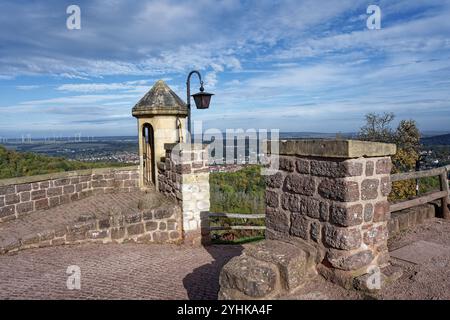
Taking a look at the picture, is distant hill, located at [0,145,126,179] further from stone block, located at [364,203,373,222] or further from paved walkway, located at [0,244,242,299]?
stone block, located at [364,203,373,222]

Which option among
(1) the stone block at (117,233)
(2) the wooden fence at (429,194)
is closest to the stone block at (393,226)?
(2) the wooden fence at (429,194)

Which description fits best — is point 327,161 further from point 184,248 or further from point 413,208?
point 184,248

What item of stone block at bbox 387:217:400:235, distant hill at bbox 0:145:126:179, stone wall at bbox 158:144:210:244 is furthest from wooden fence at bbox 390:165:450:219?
distant hill at bbox 0:145:126:179

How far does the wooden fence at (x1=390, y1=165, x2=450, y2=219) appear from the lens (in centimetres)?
569

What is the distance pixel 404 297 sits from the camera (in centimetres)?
274

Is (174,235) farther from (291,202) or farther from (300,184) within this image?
(300,184)

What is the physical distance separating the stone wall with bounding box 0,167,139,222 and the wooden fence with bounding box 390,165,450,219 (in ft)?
24.8

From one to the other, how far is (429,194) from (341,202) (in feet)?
14.8

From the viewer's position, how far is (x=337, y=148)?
2.84 metres

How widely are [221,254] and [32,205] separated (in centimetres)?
508

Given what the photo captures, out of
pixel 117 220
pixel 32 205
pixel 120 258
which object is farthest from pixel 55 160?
pixel 120 258

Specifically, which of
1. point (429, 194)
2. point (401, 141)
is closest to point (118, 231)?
point (429, 194)

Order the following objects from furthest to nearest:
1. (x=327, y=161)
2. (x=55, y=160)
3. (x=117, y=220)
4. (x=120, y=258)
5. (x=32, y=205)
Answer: (x=55, y=160)
(x=32, y=205)
(x=117, y=220)
(x=120, y=258)
(x=327, y=161)

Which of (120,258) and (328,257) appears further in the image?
(120,258)
